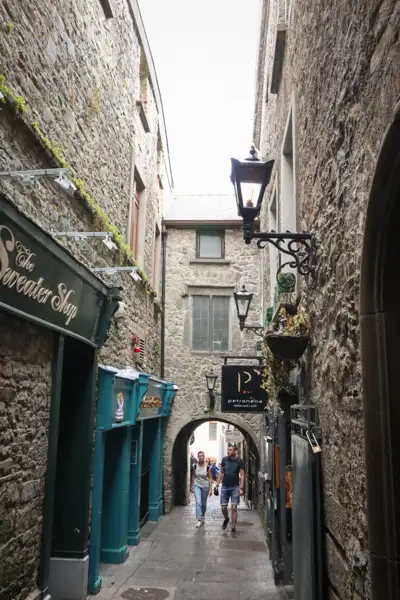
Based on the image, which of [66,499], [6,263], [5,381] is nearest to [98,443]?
[66,499]

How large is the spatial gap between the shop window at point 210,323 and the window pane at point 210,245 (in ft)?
4.06

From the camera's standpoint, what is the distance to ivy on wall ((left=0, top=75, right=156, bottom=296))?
4.30 metres

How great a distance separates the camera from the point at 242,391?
9.78 metres

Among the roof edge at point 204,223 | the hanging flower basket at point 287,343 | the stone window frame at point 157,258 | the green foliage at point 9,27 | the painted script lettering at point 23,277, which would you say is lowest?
the hanging flower basket at point 287,343

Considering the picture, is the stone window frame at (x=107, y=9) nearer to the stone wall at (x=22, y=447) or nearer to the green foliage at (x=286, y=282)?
the green foliage at (x=286, y=282)

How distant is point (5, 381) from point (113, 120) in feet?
16.6

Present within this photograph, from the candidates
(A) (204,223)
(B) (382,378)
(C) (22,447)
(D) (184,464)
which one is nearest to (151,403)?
(A) (204,223)

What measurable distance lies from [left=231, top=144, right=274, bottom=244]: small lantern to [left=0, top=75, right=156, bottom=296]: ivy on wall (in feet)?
6.01

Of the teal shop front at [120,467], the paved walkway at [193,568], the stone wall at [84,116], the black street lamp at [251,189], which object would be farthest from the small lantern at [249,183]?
the paved walkway at [193,568]

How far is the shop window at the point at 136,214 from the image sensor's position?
10219 millimetres

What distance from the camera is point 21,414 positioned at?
4.82 m

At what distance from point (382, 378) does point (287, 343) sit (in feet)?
6.65

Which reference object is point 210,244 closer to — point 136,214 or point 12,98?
point 136,214

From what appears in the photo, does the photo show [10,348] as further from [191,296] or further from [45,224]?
[191,296]
